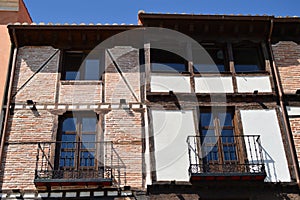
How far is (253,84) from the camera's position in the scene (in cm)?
1205

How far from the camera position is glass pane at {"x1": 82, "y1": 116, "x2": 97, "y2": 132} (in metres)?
11.4

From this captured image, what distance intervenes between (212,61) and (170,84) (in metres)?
1.74

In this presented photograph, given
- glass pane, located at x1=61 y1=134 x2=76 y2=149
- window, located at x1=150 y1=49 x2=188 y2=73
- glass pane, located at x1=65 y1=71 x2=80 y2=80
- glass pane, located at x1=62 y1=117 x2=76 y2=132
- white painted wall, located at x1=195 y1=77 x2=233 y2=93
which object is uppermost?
window, located at x1=150 y1=49 x2=188 y2=73

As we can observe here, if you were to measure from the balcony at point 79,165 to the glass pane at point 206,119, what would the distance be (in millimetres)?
2526

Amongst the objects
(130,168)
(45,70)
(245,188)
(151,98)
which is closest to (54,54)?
(45,70)

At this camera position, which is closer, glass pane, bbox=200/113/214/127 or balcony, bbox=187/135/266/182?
balcony, bbox=187/135/266/182

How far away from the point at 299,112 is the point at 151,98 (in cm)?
413

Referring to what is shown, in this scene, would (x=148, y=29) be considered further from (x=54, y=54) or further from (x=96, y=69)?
(x=54, y=54)

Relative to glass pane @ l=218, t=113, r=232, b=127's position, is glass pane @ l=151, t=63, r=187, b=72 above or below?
above

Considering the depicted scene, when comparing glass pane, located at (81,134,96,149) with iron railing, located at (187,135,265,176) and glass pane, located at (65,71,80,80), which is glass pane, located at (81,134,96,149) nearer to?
glass pane, located at (65,71,80,80)

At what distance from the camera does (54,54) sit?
1259 centimetres

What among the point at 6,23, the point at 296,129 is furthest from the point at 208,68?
the point at 6,23

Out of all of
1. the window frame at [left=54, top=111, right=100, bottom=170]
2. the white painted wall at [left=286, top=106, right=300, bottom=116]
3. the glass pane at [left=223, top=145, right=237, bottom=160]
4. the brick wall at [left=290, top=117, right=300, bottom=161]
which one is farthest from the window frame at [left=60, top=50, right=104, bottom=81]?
the brick wall at [left=290, top=117, right=300, bottom=161]

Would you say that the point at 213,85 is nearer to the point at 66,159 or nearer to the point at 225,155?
the point at 225,155
